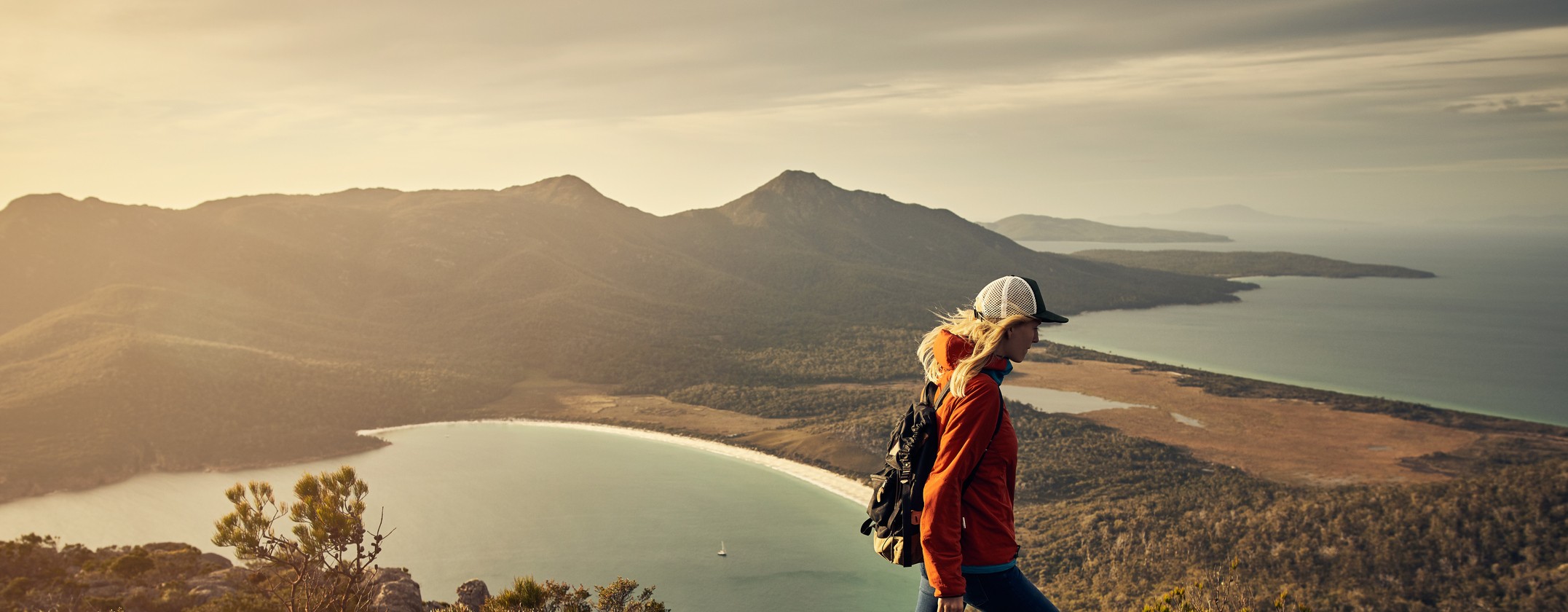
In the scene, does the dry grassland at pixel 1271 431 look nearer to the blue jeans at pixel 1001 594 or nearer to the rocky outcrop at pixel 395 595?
the rocky outcrop at pixel 395 595

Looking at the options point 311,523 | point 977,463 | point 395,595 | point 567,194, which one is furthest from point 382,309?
point 977,463

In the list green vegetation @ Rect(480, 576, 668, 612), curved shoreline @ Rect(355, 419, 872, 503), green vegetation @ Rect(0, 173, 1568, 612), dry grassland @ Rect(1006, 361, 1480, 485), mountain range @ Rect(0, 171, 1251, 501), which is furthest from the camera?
mountain range @ Rect(0, 171, 1251, 501)

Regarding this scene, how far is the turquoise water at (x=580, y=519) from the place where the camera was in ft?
118

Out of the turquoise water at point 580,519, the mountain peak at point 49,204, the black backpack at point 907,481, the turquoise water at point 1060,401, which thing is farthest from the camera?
the mountain peak at point 49,204

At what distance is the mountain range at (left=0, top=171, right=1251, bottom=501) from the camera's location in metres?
58.3

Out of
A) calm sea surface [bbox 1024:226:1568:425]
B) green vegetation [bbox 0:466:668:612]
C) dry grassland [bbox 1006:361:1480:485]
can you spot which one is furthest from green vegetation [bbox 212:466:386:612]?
calm sea surface [bbox 1024:226:1568:425]

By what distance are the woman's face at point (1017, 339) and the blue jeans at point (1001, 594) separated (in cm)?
106

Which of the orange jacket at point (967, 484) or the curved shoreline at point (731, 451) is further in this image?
the curved shoreline at point (731, 451)

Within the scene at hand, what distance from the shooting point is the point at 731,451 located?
2175 inches

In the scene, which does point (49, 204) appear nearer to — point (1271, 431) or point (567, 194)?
point (567, 194)

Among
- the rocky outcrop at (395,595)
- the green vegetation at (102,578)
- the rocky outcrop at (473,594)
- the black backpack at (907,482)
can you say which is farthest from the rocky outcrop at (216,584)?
the black backpack at (907,482)

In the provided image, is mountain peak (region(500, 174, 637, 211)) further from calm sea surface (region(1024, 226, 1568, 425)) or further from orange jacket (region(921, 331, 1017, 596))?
orange jacket (region(921, 331, 1017, 596))

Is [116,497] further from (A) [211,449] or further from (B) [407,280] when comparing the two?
(B) [407,280]

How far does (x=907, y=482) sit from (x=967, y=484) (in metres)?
0.28
